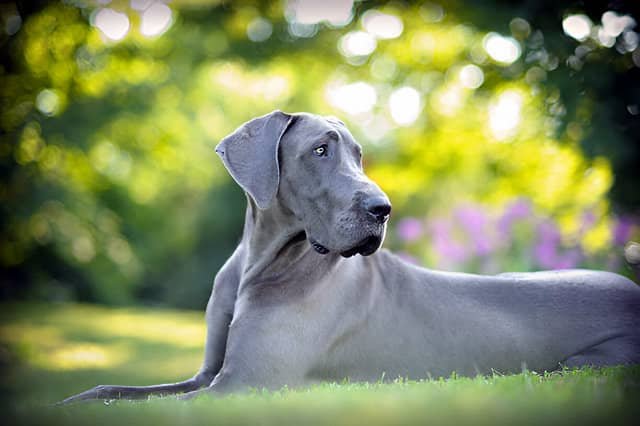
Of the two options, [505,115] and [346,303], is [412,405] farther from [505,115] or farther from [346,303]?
[505,115]

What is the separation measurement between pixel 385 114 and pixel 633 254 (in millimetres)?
9623

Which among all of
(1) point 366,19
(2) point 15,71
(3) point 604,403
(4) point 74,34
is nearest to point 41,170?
(2) point 15,71

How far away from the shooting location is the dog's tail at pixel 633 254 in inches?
290

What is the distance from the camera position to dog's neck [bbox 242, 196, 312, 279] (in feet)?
13.1

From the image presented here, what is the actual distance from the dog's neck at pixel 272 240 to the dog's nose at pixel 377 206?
21.7 inches

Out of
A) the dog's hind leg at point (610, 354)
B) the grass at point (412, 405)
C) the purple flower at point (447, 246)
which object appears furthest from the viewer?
the purple flower at point (447, 246)

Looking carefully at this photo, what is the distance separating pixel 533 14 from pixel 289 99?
15.0 meters

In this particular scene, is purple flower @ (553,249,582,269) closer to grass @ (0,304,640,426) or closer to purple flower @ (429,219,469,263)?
purple flower @ (429,219,469,263)

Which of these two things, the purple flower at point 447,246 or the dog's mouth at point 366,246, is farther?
the purple flower at point 447,246

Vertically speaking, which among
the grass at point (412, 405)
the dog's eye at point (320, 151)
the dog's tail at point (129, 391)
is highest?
the dog's eye at point (320, 151)

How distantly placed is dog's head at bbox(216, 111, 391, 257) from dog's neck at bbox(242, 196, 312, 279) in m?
0.08

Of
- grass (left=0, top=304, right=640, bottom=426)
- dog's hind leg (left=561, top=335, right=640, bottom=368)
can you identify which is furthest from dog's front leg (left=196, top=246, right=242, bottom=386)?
dog's hind leg (left=561, top=335, right=640, bottom=368)

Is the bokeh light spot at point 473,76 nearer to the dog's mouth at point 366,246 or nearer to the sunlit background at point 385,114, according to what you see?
the sunlit background at point 385,114

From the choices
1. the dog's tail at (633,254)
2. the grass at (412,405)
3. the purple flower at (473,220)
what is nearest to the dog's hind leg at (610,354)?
the grass at (412,405)
